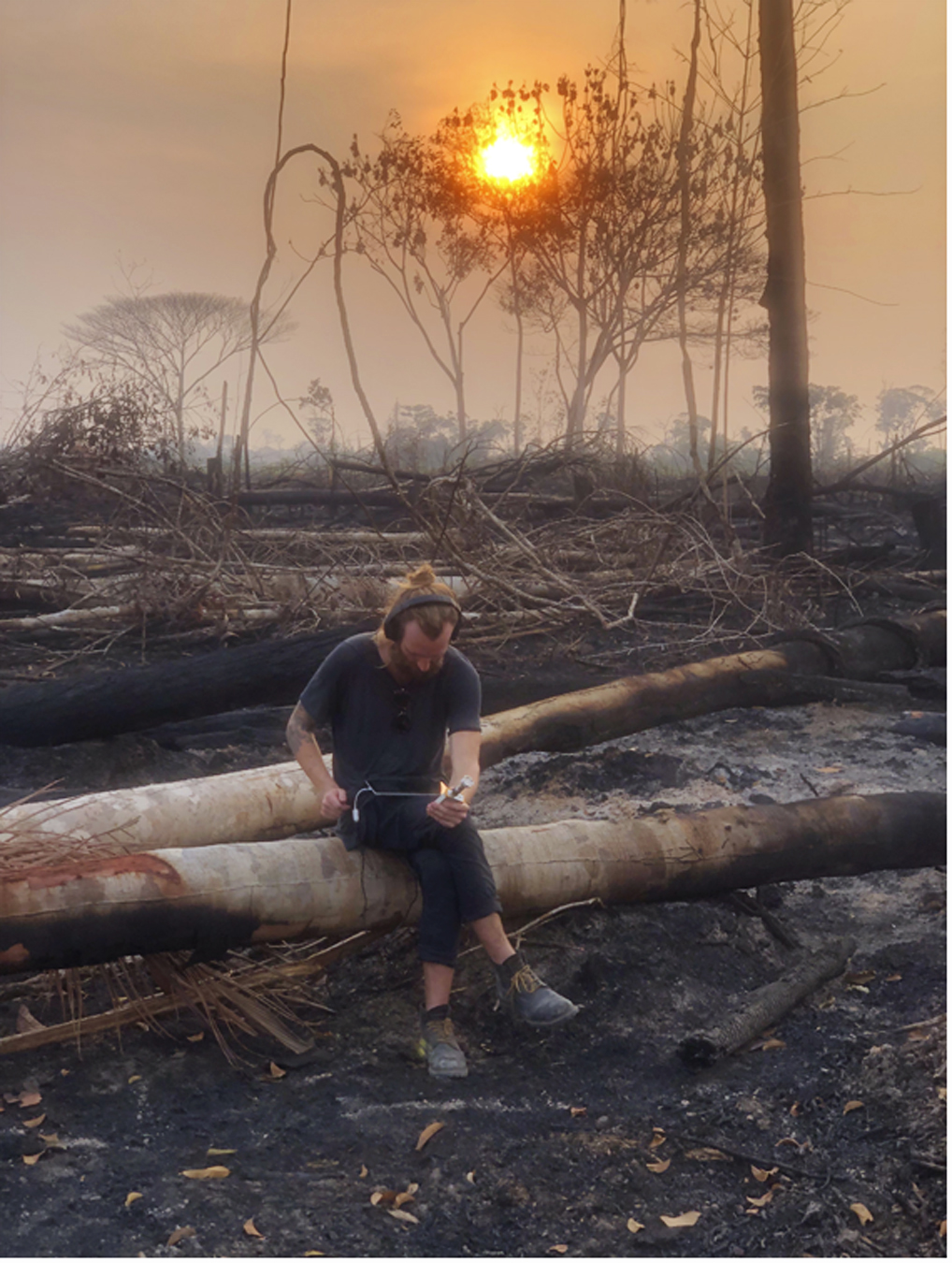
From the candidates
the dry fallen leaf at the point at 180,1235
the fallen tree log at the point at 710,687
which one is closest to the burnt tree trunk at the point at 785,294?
the fallen tree log at the point at 710,687

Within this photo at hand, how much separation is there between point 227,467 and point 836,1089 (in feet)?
34.8

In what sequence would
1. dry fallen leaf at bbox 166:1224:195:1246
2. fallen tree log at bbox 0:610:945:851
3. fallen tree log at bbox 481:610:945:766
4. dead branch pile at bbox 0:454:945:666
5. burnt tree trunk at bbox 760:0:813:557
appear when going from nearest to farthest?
dry fallen leaf at bbox 166:1224:195:1246, fallen tree log at bbox 0:610:945:851, fallen tree log at bbox 481:610:945:766, dead branch pile at bbox 0:454:945:666, burnt tree trunk at bbox 760:0:813:557

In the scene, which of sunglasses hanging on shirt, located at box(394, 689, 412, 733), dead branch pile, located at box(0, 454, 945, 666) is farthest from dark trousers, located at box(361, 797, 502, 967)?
dead branch pile, located at box(0, 454, 945, 666)

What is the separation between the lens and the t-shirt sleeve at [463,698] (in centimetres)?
314

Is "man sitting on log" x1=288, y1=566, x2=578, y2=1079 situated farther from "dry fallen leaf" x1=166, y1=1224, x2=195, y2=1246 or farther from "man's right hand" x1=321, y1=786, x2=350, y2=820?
"dry fallen leaf" x1=166, y1=1224, x2=195, y2=1246

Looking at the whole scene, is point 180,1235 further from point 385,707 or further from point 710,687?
point 710,687

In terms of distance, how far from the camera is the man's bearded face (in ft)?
9.84

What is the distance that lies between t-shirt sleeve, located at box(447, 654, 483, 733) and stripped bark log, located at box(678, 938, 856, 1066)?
1.09 m

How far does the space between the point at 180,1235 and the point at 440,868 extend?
116 centimetres

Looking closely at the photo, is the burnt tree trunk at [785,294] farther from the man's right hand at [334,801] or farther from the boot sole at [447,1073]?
the boot sole at [447,1073]

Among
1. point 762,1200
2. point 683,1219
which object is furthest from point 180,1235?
point 762,1200

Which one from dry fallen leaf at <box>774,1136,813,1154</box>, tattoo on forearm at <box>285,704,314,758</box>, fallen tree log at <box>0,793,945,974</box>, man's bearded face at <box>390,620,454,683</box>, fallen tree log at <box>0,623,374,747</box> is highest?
man's bearded face at <box>390,620,454,683</box>

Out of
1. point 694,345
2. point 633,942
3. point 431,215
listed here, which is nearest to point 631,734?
point 633,942

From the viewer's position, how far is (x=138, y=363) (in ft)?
31.5
